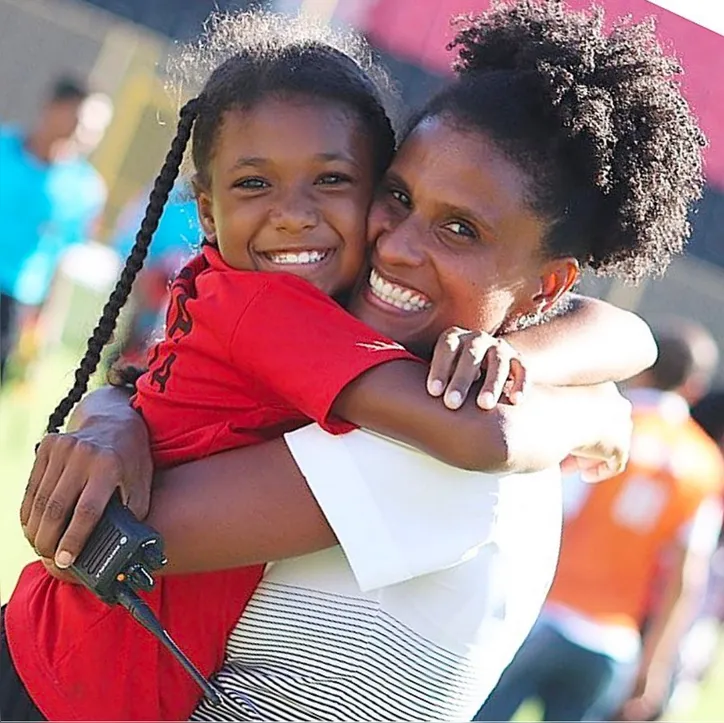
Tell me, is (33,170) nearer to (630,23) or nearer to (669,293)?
(669,293)

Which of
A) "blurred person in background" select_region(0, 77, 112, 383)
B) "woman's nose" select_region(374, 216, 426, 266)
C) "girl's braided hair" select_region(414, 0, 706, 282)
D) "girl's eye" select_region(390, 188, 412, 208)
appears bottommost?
"blurred person in background" select_region(0, 77, 112, 383)

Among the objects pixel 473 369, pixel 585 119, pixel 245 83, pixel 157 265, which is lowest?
pixel 157 265

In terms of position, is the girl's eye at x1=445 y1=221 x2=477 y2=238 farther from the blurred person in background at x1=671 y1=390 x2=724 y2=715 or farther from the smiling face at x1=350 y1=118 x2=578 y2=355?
the blurred person in background at x1=671 y1=390 x2=724 y2=715

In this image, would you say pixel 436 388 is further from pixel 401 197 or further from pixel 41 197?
pixel 41 197

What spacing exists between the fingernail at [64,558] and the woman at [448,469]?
8 centimetres

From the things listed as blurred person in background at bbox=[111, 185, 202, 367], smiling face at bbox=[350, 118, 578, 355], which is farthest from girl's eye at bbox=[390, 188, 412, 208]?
blurred person in background at bbox=[111, 185, 202, 367]

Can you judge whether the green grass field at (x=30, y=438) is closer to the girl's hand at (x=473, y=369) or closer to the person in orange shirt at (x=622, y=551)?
the person in orange shirt at (x=622, y=551)

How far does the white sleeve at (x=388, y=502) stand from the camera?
1.53 meters

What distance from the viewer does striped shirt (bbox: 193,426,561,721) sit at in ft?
5.04

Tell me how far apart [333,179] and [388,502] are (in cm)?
43

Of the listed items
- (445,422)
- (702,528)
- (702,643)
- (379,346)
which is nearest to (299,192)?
(379,346)

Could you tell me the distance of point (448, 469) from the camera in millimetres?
1543

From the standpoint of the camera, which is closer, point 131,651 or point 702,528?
point 131,651

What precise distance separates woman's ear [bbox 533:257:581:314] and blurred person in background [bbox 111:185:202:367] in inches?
18.9
